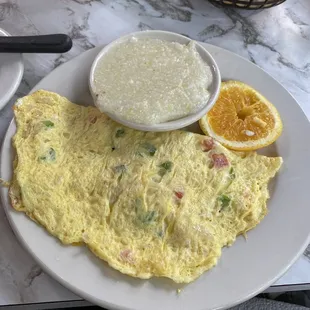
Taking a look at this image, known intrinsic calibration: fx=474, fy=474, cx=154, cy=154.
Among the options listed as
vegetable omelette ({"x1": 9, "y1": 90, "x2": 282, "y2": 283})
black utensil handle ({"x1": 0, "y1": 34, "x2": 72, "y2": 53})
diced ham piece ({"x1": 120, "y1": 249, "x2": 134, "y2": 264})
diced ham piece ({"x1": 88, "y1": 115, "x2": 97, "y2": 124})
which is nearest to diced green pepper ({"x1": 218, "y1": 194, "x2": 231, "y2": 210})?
vegetable omelette ({"x1": 9, "y1": 90, "x2": 282, "y2": 283})

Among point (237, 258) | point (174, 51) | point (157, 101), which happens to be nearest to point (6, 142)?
point (157, 101)

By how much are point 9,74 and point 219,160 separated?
0.61m

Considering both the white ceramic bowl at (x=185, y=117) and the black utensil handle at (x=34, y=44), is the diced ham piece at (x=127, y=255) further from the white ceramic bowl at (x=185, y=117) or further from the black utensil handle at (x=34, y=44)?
the black utensil handle at (x=34, y=44)

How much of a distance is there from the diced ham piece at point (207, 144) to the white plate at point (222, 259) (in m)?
0.16

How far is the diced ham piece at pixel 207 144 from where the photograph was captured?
114 centimetres

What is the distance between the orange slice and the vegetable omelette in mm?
33

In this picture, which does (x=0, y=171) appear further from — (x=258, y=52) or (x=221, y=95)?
(x=258, y=52)

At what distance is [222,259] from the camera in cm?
99

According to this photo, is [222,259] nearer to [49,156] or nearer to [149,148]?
[149,148]

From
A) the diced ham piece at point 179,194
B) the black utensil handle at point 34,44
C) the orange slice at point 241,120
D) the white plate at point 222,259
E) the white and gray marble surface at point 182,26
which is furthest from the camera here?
the white and gray marble surface at point 182,26

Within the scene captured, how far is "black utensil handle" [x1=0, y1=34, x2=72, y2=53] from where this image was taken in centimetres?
127

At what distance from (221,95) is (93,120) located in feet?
1.10

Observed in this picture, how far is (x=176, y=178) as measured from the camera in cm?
109

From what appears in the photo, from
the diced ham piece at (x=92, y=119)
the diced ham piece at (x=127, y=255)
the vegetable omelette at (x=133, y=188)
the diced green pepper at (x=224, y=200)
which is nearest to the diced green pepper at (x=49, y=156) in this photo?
the vegetable omelette at (x=133, y=188)
